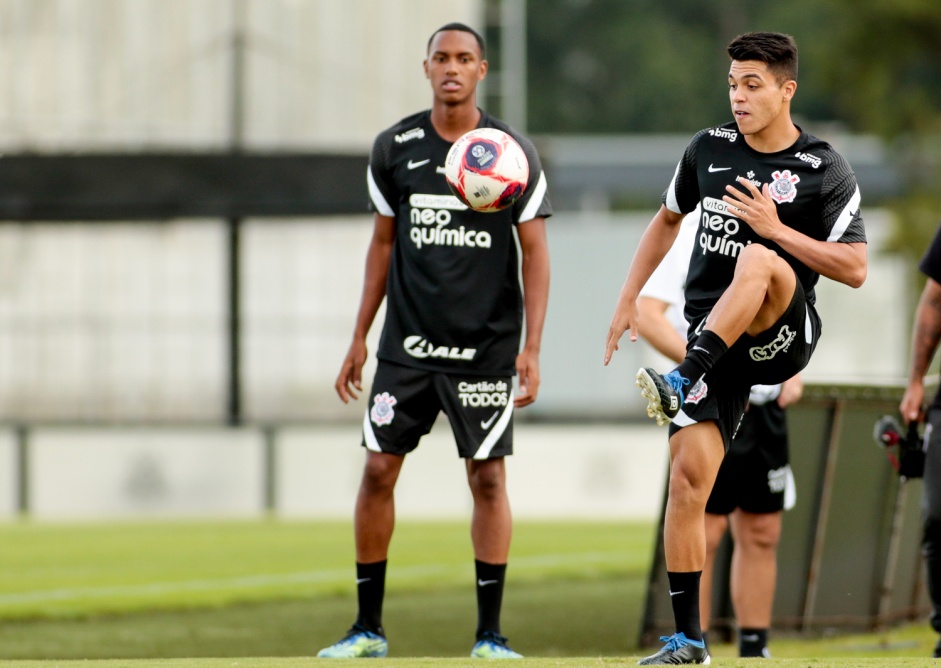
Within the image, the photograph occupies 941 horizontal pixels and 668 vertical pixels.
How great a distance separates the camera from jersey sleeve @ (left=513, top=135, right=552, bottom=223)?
6484 mm

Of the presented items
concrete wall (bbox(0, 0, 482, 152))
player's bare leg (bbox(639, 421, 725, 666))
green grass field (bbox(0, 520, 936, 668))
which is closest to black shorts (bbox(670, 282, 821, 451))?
player's bare leg (bbox(639, 421, 725, 666))

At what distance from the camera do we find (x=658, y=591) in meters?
7.86

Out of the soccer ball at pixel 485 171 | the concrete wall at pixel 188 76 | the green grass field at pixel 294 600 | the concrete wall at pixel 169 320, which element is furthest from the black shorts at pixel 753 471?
the concrete wall at pixel 188 76

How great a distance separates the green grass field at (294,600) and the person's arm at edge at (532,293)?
117 centimetres

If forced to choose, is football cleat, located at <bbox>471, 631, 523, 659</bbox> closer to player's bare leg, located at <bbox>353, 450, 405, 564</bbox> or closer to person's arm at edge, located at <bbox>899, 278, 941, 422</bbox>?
player's bare leg, located at <bbox>353, 450, 405, 564</bbox>

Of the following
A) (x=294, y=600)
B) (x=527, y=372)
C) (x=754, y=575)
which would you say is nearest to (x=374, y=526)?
(x=527, y=372)

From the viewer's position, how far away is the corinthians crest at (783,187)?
5.39 m

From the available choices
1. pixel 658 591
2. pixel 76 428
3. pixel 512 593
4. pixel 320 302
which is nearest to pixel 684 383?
pixel 658 591

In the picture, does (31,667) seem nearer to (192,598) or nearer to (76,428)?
(192,598)

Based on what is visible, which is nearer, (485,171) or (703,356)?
(703,356)

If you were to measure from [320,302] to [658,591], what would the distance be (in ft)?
47.2

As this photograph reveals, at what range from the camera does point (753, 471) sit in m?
7.07

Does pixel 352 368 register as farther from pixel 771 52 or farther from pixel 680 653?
pixel 771 52

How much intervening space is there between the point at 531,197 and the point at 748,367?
144 cm
